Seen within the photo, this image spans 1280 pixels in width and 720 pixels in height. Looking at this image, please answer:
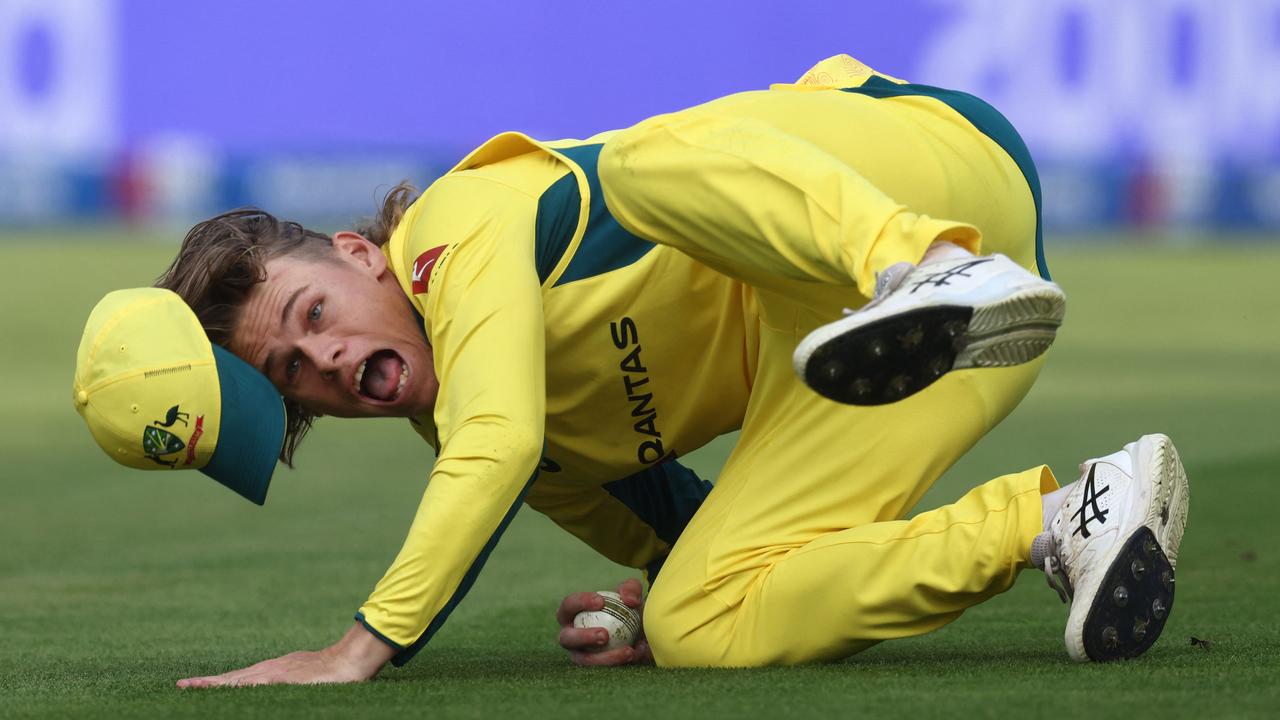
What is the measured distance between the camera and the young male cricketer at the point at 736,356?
6.89ft

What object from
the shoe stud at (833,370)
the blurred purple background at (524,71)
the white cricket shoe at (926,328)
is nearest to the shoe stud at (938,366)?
the white cricket shoe at (926,328)

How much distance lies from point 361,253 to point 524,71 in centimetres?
1115

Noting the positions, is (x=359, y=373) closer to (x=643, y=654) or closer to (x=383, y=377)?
(x=383, y=377)

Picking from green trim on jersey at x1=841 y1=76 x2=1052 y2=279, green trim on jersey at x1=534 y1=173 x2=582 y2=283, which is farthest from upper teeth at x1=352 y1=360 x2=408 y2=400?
green trim on jersey at x1=841 y1=76 x2=1052 y2=279

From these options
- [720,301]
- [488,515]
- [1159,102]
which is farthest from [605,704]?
[1159,102]

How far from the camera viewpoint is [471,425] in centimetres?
224

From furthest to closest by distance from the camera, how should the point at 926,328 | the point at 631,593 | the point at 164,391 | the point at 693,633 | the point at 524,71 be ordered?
the point at 524,71
the point at 631,593
the point at 693,633
the point at 164,391
the point at 926,328

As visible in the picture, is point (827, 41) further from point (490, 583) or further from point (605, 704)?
point (605, 704)

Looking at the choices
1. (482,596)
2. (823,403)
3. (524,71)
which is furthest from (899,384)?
(524,71)

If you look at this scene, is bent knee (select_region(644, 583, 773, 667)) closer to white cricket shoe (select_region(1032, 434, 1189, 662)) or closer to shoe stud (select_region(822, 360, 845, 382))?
white cricket shoe (select_region(1032, 434, 1189, 662))

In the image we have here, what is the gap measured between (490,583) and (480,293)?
4.78 feet

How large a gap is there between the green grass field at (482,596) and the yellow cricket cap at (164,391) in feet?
1.06

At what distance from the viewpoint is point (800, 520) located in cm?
257

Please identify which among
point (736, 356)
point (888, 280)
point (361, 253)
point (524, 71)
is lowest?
point (524, 71)
